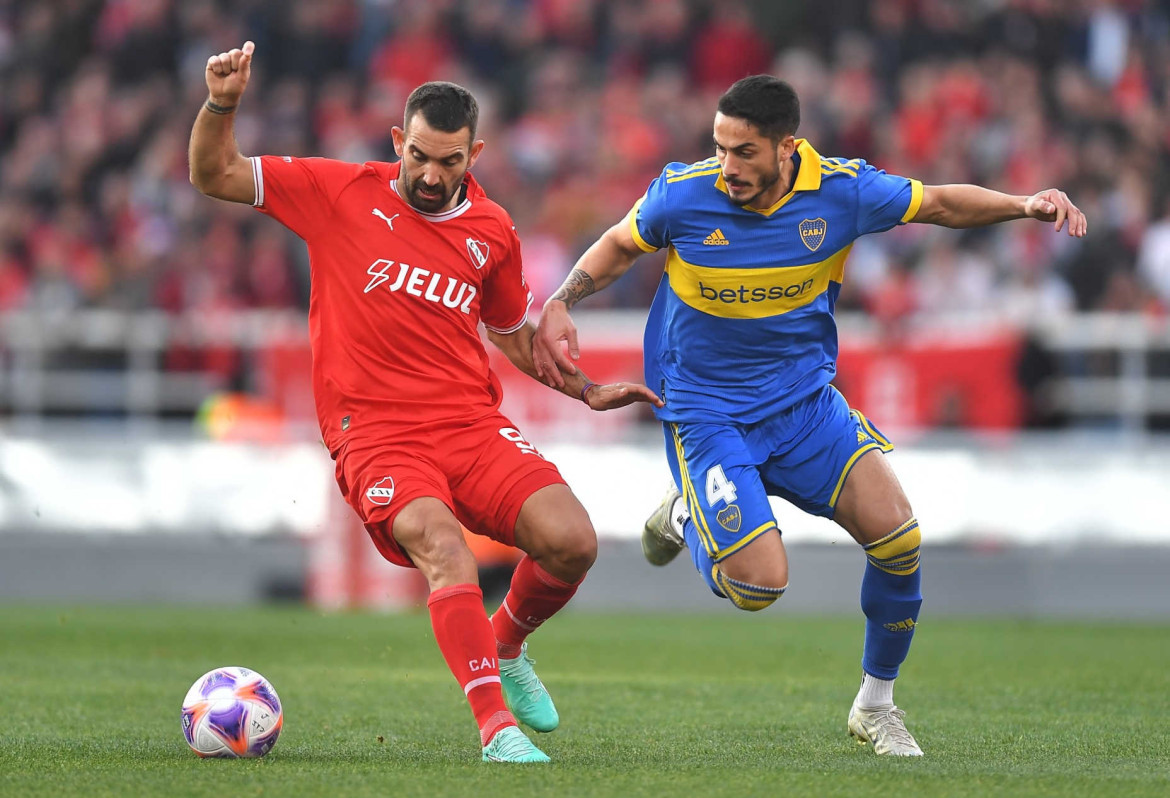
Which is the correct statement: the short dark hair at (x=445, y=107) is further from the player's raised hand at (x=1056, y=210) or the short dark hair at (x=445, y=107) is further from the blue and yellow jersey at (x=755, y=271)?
the player's raised hand at (x=1056, y=210)

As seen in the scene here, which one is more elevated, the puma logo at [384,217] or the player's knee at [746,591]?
the puma logo at [384,217]

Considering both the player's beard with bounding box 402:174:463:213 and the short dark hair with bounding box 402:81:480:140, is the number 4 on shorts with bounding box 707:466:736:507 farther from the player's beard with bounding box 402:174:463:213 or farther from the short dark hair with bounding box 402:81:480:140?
the short dark hair with bounding box 402:81:480:140

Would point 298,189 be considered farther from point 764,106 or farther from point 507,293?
point 764,106

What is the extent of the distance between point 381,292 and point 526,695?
179 cm

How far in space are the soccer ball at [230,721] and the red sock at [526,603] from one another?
1042 millimetres

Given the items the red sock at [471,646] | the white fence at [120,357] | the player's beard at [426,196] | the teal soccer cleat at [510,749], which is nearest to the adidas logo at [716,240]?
the player's beard at [426,196]

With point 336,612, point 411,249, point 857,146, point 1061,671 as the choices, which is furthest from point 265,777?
point 857,146

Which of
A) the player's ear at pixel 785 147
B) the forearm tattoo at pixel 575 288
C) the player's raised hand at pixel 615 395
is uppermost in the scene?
the player's ear at pixel 785 147

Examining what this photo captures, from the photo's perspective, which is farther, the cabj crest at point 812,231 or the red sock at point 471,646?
the cabj crest at point 812,231

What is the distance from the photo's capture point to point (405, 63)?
19625 mm

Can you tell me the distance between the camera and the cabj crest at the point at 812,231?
279 inches

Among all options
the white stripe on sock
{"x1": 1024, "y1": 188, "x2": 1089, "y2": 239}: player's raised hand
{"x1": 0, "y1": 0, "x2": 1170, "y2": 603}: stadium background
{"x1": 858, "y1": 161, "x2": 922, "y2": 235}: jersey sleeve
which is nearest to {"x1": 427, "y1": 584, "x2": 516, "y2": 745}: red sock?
the white stripe on sock

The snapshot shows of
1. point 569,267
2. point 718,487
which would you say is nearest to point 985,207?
point 718,487

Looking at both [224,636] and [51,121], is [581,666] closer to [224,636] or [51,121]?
[224,636]
